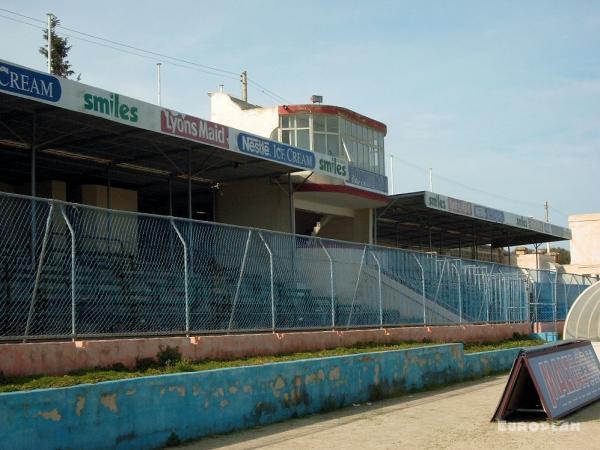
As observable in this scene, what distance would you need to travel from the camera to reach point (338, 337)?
1579 cm

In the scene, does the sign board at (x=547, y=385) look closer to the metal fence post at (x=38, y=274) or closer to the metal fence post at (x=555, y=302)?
the metal fence post at (x=38, y=274)

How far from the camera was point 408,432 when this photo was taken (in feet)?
35.0

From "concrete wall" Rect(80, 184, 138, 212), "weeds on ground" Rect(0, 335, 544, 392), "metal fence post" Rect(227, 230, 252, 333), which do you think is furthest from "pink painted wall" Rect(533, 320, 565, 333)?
"metal fence post" Rect(227, 230, 252, 333)

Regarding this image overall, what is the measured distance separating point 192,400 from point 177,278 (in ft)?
8.05

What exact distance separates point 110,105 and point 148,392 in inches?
331

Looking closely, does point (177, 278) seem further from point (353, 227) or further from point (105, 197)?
point (353, 227)

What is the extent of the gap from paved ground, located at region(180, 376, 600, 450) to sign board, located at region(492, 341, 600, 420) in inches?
11.4

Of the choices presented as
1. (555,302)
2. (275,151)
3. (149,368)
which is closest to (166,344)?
(149,368)

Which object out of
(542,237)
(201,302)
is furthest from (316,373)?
(542,237)

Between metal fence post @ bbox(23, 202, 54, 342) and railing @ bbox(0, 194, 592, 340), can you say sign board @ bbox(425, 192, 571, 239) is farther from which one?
metal fence post @ bbox(23, 202, 54, 342)

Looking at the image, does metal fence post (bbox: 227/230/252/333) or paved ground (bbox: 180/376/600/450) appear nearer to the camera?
paved ground (bbox: 180/376/600/450)

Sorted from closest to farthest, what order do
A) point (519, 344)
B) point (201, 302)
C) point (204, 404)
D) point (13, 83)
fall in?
point (204, 404), point (201, 302), point (13, 83), point (519, 344)

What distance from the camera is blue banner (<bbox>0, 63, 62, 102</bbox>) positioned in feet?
44.8

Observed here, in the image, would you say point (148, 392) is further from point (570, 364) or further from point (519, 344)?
point (519, 344)
